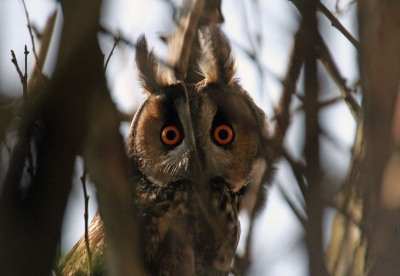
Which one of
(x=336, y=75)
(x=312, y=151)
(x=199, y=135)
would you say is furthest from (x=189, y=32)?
(x=312, y=151)

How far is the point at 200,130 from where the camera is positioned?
332cm

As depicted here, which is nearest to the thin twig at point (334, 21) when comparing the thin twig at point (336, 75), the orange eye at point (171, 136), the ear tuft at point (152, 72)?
the thin twig at point (336, 75)

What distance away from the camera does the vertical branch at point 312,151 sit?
1.42 meters

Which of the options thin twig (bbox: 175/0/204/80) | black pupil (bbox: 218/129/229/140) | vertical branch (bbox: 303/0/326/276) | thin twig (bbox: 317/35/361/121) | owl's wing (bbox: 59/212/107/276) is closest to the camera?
vertical branch (bbox: 303/0/326/276)

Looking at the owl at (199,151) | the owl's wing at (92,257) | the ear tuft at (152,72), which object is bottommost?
the owl's wing at (92,257)

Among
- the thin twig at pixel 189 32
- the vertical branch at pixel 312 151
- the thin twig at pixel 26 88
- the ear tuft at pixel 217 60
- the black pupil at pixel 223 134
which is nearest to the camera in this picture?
the vertical branch at pixel 312 151

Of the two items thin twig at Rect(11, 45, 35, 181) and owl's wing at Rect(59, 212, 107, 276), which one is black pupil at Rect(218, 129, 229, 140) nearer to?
owl's wing at Rect(59, 212, 107, 276)

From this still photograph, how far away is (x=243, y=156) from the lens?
3521 mm

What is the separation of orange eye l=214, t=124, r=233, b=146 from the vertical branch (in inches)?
62.3

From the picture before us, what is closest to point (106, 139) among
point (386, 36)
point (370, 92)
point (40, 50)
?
point (370, 92)

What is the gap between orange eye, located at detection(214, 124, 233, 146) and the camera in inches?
134

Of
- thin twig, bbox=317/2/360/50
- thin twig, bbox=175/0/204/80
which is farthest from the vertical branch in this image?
thin twig, bbox=175/0/204/80

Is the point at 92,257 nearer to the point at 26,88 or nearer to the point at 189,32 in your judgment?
the point at 26,88

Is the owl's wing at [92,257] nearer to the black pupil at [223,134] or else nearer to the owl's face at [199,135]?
the owl's face at [199,135]
